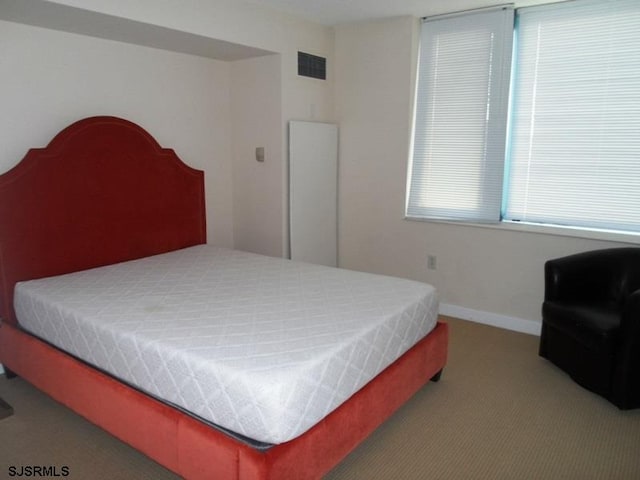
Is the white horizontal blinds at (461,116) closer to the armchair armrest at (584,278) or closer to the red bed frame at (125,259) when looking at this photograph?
the armchair armrest at (584,278)

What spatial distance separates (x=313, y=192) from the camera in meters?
4.28

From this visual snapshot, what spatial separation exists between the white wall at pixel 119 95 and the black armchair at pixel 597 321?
282cm

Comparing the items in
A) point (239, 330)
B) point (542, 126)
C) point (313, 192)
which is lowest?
point (239, 330)

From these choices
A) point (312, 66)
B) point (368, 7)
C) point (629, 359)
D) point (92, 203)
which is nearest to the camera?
point (629, 359)

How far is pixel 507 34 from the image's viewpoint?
360 centimetres

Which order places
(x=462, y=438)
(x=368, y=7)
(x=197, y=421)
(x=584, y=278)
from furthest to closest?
(x=368, y=7) → (x=584, y=278) → (x=462, y=438) → (x=197, y=421)

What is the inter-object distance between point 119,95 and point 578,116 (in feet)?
11.0

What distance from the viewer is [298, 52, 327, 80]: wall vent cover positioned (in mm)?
4047

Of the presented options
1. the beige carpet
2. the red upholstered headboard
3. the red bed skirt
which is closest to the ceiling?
the red upholstered headboard

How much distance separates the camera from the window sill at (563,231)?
10.9 ft

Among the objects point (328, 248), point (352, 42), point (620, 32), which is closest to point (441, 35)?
point (352, 42)

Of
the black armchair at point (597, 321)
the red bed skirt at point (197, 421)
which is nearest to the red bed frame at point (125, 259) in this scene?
the red bed skirt at point (197, 421)

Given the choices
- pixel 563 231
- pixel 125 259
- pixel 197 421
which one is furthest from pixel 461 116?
pixel 197 421

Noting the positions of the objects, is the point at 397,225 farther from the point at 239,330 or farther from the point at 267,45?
the point at 239,330
